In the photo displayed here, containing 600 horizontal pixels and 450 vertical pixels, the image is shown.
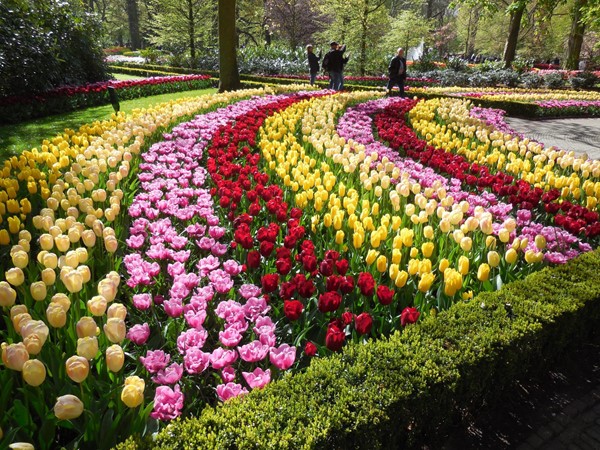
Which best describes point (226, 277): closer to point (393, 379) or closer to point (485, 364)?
point (393, 379)

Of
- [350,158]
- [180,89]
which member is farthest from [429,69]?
[350,158]

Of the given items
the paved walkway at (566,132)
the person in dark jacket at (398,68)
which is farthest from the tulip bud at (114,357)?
the person in dark jacket at (398,68)

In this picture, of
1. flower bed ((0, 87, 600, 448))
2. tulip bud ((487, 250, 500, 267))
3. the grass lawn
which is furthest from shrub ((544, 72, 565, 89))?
tulip bud ((487, 250, 500, 267))

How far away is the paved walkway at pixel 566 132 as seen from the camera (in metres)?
10.1

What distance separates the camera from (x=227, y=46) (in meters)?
15.2

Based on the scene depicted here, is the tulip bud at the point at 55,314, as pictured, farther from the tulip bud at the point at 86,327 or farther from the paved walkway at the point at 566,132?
the paved walkway at the point at 566,132

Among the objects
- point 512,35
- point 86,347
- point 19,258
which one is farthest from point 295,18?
point 86,347

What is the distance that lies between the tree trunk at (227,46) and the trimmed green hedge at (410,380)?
45.0 ft

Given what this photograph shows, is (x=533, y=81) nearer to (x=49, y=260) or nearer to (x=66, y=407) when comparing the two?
(x=49, y=260)

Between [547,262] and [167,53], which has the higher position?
[167,53]

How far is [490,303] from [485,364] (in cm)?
54

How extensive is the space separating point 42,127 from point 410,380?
1111 cm

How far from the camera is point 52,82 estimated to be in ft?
49.7

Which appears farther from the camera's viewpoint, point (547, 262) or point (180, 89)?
point (180, 89)
